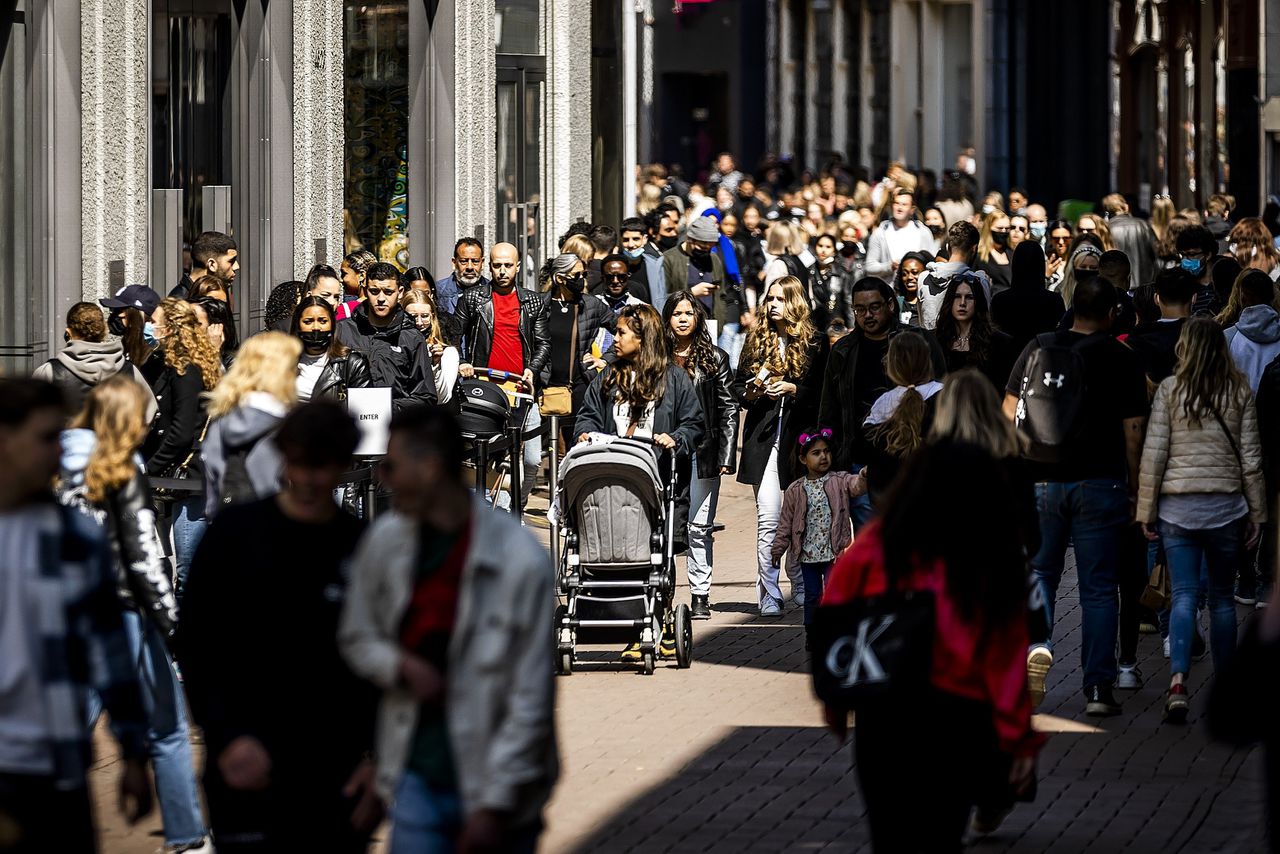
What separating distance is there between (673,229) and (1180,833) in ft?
47.6

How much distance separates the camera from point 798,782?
9.53 meters

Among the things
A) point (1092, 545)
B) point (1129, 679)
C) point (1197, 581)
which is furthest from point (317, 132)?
point (1197, 581)

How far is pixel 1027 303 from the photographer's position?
1509 centimetres

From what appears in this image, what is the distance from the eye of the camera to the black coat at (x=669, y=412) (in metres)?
12.5

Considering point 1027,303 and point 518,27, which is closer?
point 1027,303

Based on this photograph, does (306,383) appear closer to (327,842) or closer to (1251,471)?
(1251,471)

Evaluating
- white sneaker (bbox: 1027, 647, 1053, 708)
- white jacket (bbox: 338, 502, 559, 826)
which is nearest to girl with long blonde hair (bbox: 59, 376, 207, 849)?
white jacket (bbox: 338, 502, 559, 826)

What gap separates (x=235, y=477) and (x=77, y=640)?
→ 295cm

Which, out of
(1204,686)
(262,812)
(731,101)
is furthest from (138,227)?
(731,101)

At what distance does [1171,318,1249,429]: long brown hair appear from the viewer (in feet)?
34.2

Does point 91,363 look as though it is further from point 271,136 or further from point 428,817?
point 271,136

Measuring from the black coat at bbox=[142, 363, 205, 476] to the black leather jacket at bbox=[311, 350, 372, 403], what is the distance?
1.07 m

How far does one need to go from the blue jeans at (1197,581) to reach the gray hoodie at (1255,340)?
2.20 metres

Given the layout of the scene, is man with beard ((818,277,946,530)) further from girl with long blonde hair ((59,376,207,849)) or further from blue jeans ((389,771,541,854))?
blue jeans ((389,771,541,854))
